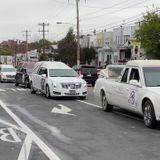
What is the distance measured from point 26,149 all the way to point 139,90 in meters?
4.56

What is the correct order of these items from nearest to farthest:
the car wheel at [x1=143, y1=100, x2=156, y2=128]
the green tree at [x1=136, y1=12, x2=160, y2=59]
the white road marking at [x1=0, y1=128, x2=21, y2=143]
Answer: the white road marking at [x1=0, y1=128, x2=21, y2=143], the car wheel at [x1=143, y1=100, x2=156, y2=128], the green tree at [x1=136, y1=12, x2=160, y2=59]

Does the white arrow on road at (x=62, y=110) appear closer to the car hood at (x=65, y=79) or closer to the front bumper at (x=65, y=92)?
the front bumper at (x=65, y=92)

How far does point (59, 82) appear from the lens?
21.3m

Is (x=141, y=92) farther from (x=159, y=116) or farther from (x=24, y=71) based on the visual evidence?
(x=24, y=71)

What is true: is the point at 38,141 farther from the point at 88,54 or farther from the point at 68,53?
the point at 88,54

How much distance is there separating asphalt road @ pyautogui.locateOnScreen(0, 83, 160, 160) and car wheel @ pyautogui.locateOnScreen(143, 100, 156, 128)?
19 centimetres

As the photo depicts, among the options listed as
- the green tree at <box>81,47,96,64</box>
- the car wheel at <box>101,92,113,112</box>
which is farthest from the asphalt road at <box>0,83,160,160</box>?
the green tree at <box>81,47,96,64</box>

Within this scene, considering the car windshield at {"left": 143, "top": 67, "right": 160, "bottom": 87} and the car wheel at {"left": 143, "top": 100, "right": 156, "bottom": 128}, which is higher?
the car windshield at {"left": 143, "top": 67, "right": 160, "bottom": 87}

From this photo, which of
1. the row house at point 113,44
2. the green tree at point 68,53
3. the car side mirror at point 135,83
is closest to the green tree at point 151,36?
the row house at point 113,44

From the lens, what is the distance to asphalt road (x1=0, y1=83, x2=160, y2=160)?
28.7 feet

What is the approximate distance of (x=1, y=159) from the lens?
8281mm

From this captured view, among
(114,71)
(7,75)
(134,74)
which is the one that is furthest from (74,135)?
(7,75)

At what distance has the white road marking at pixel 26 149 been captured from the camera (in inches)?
331

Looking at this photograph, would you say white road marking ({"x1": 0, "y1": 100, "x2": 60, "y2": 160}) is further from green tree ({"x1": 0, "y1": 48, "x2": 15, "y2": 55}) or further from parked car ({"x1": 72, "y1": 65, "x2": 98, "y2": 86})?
green tree ({"x1": 0, "y1": 48, "x2": 15, "y2": 55})
